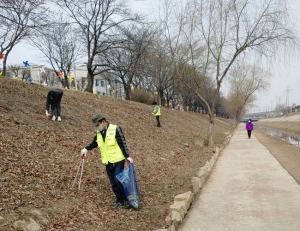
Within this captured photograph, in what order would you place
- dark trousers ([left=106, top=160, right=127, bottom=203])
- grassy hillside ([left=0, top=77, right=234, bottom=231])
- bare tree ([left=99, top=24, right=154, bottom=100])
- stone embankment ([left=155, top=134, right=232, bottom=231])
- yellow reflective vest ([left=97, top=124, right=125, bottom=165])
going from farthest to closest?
bare tree ([left=99, top=24, right=154, bottom=100])
dark trousers ([left=106, top=160, right=127, bottom=203])
yellow reflective vest ([left=97, top=124, right=125, bottom=165])
stone embankment ([left=155, top=134, right=232, bottom=231])
grassy hillside ([left=0, top=77, right=234, bottom=231])

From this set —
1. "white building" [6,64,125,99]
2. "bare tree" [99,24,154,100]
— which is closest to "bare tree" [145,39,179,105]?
"bare tree" [99,24,154,100]

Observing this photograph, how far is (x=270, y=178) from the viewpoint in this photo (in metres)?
9.13

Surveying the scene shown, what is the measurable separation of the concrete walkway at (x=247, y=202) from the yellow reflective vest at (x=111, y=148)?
5.59ft

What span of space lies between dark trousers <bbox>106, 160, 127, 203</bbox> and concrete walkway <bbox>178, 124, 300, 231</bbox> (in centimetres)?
128

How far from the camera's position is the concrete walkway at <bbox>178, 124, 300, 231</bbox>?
5.43 metres

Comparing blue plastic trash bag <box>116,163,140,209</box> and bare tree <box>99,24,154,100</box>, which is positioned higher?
bare tree <box>99,24,154,100</box>

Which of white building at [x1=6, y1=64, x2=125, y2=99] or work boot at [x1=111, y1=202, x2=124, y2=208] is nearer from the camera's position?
work boot at [x1=111, y1=202, x2=124, y2=208]

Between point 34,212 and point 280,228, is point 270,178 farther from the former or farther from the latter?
point 34,212

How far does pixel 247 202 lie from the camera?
6684mm

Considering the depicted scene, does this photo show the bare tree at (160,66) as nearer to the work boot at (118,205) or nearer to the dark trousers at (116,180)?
the dark trousers at (116,180)

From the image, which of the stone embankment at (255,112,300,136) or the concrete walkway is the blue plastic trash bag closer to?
the concrete walkway

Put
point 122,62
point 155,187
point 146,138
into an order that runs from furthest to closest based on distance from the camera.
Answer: point 122,62 < point 146,138 < point 155,187

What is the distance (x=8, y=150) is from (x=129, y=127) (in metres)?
8.53

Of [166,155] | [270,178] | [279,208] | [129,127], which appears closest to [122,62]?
[129,127]
